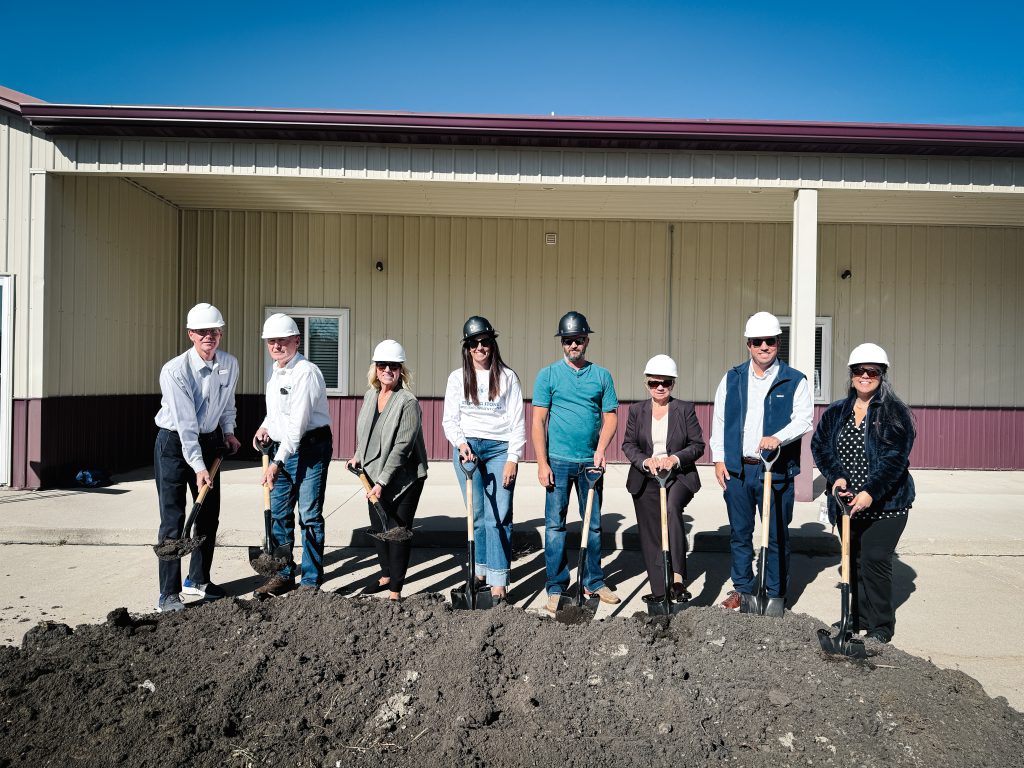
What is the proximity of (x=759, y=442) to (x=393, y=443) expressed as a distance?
2316 mm

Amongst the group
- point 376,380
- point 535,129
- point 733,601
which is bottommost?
point 733,601

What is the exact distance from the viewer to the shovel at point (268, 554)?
14.5 ft

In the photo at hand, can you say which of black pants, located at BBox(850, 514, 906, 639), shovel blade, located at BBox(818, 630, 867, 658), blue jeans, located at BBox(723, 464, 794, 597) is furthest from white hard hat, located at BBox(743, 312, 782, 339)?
shovel blade, located at BBox(818, 630, 867, 658)

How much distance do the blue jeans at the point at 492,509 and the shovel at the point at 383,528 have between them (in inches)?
19.7

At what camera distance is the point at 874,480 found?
414 cm

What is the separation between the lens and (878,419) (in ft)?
14.0

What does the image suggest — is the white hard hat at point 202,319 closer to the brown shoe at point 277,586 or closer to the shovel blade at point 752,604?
the brown shoe at point 277,586

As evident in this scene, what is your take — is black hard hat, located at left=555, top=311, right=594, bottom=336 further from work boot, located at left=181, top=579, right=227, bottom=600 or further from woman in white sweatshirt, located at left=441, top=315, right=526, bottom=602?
work boot, located at left=181, top=579, right=227, bottom=600

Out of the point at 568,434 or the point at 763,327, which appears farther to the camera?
the point at 568,434

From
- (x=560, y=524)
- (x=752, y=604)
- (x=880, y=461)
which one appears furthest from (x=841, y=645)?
(x=560, y=524)

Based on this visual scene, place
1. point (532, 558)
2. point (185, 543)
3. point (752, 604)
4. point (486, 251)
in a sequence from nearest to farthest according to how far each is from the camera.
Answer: point (752, 604) < point (185, 543) < point (532, 558) < point (486, 251)

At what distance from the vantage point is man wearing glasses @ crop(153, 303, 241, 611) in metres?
4.61

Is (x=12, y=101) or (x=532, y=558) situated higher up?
(x=12, y=101)

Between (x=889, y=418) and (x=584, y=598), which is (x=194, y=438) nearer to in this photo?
(x=584, y=598)
